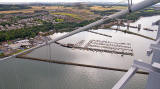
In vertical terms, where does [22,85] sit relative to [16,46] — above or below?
below

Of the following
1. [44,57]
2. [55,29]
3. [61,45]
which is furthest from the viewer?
[55,29]

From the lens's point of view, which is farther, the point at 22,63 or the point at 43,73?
the point at 22,63

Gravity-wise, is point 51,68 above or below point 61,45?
below

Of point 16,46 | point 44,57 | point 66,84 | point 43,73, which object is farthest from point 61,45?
point 66,84

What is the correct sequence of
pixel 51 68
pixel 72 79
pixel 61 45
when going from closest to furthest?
1. pixel 72 79
2. pixel 51 68
3. pixel 61 45

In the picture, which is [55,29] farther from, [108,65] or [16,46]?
[108,65]

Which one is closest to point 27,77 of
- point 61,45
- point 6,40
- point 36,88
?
point 36,88

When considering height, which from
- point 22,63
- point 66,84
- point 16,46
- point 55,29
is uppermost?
point 55,29

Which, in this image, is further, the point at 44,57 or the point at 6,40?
the point at 6,40

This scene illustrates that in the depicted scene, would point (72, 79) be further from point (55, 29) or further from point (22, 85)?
point (55, 29)
